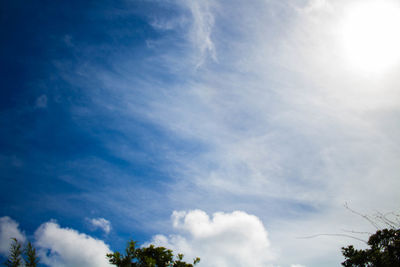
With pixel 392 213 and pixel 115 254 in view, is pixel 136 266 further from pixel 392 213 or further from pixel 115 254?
pixel 392 213

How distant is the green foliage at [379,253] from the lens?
9328 mm

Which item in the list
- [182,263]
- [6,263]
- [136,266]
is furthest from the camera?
[182,263]

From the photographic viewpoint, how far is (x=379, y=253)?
390 inches

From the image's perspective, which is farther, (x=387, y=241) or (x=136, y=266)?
(x=136, y=266)

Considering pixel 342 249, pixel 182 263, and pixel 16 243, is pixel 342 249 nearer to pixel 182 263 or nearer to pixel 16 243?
pixel 182 263

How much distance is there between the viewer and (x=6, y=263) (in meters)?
4.60

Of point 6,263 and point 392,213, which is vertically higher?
point 392,213

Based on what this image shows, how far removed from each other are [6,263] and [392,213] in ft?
28.7

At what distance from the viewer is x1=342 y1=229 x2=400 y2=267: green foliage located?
9.33 m

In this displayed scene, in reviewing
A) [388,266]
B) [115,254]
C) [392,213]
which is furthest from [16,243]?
[388,266]

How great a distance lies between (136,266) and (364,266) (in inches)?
503

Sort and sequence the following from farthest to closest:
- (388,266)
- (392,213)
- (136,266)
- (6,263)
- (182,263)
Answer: (182,263) < (136,266) < (388,266) < (6,263) < (392,213)

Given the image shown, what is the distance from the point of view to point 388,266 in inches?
359

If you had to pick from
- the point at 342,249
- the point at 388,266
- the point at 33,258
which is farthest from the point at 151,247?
→ the point at 388,266
